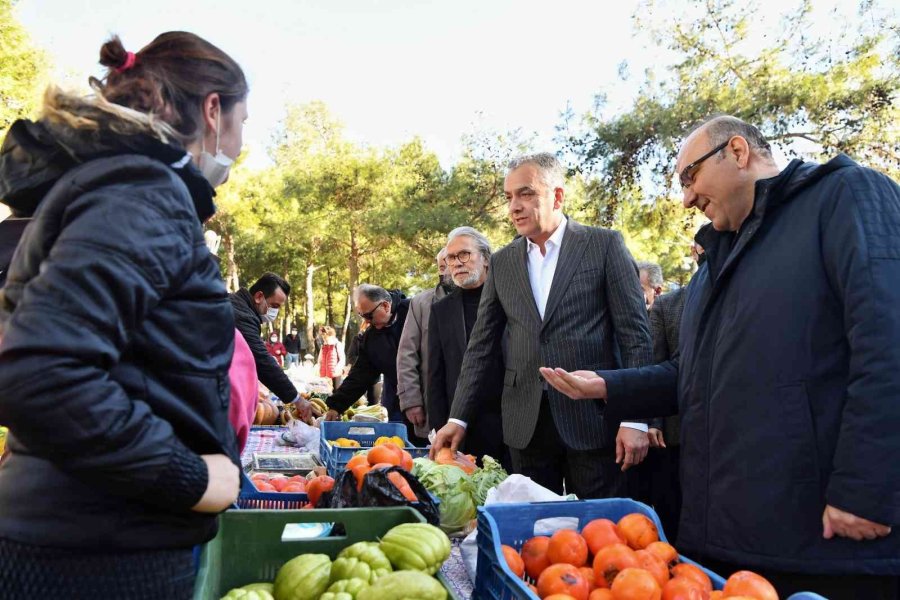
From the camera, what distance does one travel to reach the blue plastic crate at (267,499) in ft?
8.21

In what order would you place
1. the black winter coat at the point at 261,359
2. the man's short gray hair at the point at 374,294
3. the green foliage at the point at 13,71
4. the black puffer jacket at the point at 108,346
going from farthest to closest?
the green foliage at the point at 13,71 < the man's short gray hair at the point at 374,294 < the black winter coat at the point at 261,359 < the black puffer jacket at the point at 108,346

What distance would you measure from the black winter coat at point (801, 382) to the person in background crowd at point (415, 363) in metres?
3.22

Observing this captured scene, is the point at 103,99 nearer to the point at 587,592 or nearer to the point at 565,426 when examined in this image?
the point at 587,592

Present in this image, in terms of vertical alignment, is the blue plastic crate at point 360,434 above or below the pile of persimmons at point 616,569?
below

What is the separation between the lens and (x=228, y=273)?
28.1m

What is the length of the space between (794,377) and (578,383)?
743mm

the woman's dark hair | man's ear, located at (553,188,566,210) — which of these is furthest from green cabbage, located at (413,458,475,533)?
the woman's dark hair

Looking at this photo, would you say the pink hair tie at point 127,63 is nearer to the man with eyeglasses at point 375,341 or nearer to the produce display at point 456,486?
the produce display at point 456,486

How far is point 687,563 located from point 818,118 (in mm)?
12854

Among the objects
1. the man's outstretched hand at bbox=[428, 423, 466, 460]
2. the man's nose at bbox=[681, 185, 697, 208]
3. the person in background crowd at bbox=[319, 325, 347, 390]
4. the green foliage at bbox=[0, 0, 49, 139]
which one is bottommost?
the person in background crowd at bbox=[319, 325, 347, 390]

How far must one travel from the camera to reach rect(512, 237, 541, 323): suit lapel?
3.19 metres

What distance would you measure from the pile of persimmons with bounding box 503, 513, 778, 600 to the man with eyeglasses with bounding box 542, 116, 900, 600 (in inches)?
10.3

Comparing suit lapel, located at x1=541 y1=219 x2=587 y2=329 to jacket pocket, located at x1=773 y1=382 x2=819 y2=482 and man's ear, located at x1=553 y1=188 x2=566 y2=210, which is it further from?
jacket pocket, located at x1=773 y1=382 x2=819 y2=482

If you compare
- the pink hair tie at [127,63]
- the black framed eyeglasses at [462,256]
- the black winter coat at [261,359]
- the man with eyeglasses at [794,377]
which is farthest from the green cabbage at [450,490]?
the black winter coat at [261,359]
